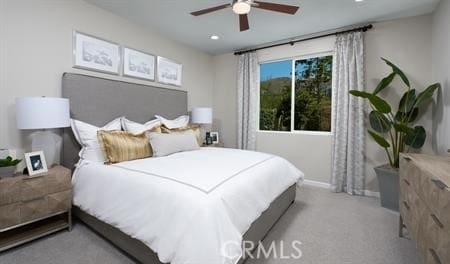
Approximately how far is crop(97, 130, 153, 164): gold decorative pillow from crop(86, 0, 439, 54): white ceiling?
66.9 inches

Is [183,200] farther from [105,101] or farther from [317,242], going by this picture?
[105,101]

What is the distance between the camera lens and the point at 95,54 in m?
2.82

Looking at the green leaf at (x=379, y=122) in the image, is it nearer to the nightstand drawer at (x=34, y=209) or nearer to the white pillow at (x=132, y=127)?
the white pillow at (x=132, y=127)

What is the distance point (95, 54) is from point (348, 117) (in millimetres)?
3780

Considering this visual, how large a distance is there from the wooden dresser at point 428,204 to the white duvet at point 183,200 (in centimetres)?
111

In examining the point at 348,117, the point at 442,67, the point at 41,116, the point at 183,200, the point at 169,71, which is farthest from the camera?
the point at 169,71

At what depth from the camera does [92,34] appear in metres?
2.78

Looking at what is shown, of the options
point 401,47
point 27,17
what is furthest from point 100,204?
point 401,47

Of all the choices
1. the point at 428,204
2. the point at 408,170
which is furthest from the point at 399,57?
the point at 428,204

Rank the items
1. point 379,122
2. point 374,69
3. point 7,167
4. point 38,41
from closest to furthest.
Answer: point 7,167
point 38,41
point 379,122
point 374,69

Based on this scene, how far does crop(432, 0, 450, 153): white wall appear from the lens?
7.95 feet

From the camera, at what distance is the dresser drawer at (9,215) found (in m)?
1.76

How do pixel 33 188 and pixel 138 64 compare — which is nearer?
pixel 33 188

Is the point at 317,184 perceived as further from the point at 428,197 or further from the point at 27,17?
the point at 27,17
